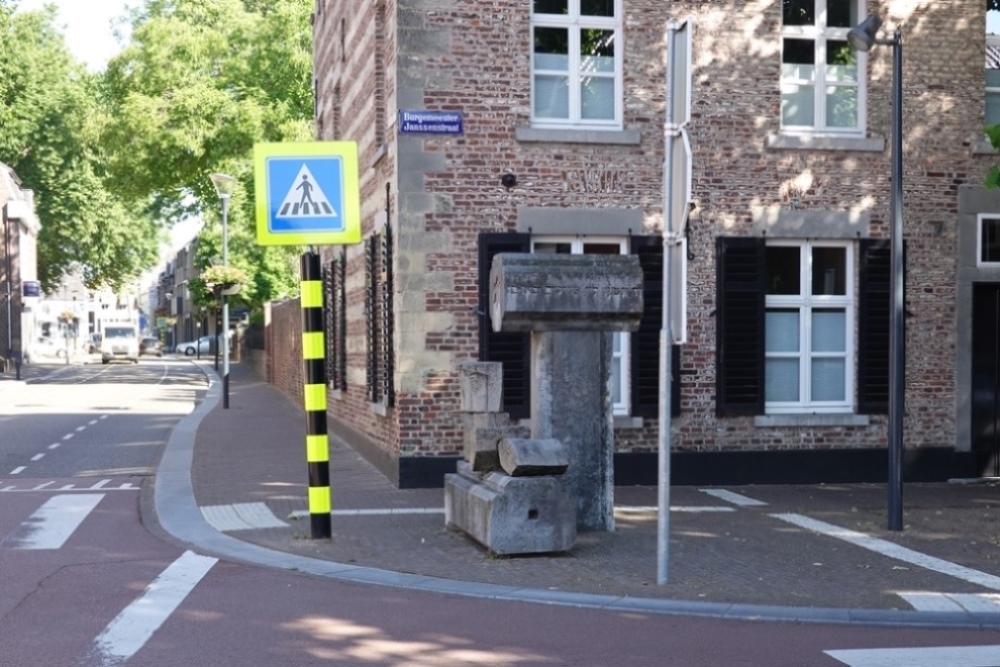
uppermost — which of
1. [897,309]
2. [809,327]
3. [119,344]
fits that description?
[897,309]

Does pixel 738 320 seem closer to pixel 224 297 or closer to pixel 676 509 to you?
pixel 676 509

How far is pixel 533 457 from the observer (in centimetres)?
852

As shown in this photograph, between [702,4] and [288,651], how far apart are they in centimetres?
975

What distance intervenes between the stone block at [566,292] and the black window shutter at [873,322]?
16.6 ft

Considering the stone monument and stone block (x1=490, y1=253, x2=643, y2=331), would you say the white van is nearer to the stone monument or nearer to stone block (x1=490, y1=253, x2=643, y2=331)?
the stone monument

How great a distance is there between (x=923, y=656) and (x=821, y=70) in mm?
9153

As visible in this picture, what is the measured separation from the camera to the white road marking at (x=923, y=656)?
5.90 m

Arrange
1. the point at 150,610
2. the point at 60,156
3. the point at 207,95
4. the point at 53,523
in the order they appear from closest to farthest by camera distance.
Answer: the point at 150,610 < the point at 53,523 < the point at 207,95 < the point at 60,156

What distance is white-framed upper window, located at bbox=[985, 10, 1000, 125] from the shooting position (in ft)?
46.3

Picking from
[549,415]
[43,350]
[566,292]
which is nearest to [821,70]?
[566,292]

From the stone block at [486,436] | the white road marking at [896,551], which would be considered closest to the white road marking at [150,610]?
the stone block at [486,436]

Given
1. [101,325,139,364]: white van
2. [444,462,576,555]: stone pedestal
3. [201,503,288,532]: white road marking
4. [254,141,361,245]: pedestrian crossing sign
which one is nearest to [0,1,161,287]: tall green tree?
[101,325,139,364]: white van

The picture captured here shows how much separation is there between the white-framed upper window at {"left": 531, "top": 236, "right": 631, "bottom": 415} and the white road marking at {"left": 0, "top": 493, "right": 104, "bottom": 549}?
5.54 meters

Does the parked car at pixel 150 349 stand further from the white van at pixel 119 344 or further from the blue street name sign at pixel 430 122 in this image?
the blue street name sign at pixel 430 122
